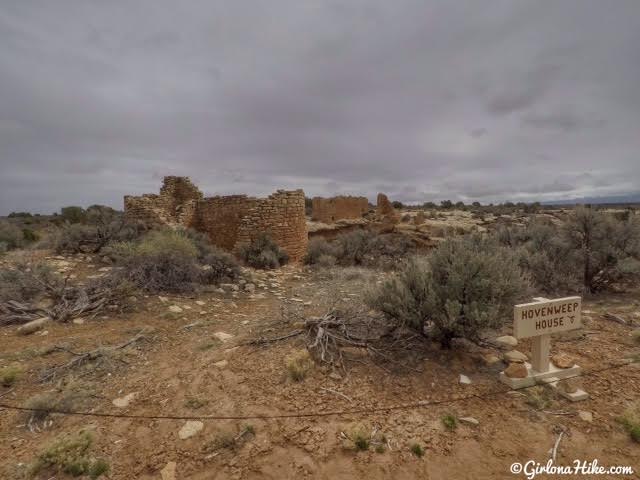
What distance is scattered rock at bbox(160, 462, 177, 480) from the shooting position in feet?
7.99

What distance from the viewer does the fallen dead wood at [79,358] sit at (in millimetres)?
3604

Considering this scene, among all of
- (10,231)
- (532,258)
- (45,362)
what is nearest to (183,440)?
(45,362)

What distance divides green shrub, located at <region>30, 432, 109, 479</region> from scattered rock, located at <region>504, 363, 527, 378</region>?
11.2 ft

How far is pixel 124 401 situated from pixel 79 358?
3.46 ft

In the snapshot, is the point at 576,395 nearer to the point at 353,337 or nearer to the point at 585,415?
the point at 585,415

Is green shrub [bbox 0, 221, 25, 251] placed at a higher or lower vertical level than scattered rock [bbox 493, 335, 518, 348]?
higher

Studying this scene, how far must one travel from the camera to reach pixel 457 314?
359cm

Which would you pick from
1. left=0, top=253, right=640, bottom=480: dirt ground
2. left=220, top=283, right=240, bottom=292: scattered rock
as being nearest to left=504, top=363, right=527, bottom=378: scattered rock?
left=0, top=253, right=640, bottom=480: dirt ground

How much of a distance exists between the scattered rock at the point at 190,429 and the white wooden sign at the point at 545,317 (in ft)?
9.40

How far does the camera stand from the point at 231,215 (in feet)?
39.1

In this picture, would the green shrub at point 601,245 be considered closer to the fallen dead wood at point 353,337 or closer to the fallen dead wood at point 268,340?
the fallen dead wood at point 353,337

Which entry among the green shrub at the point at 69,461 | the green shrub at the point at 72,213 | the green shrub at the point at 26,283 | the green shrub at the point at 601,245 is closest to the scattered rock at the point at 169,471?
the green shrub at the point at 69,461

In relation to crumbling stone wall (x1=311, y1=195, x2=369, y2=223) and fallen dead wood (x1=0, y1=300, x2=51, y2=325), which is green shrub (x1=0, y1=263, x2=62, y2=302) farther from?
crumbling stone wall (x1=311, y1=195, x2=369, y2=223)

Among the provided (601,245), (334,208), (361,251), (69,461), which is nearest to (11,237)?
(361,251)
